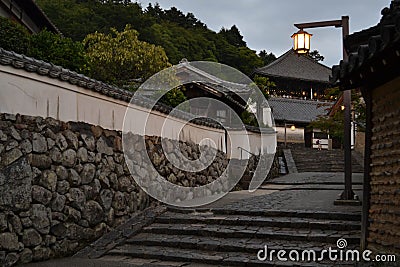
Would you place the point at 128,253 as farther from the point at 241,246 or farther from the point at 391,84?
the point at 391,84

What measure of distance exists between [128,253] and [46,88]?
260cm

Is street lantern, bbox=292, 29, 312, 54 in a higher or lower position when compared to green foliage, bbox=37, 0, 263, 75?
lower

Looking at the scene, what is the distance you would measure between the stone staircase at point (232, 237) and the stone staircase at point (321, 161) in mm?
11300

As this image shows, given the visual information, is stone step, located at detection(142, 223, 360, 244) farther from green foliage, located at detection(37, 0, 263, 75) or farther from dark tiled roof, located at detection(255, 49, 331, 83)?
dark tiled roof, located at detection(255, 49, 331, 83)

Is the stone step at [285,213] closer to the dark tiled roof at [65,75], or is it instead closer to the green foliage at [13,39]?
the dark tiled roof at [65,75]

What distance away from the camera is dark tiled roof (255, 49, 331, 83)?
3962 cm

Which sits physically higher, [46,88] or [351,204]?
[46,88]

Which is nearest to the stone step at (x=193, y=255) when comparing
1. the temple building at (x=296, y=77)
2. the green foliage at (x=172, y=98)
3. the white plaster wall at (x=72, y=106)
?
the white plaster wall at (x=72, y=106)

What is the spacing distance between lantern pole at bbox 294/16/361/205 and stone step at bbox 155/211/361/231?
56.0 inches

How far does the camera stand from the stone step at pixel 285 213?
686cm

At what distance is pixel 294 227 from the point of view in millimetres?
6742

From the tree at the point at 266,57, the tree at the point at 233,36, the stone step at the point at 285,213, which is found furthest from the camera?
the tree at the point at 266,57

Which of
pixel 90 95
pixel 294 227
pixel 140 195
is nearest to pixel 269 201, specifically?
pixel 294 227

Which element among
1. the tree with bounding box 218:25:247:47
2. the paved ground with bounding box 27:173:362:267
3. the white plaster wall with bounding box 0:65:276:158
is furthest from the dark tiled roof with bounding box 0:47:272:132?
the tree with bounding box 218:25:247:47
